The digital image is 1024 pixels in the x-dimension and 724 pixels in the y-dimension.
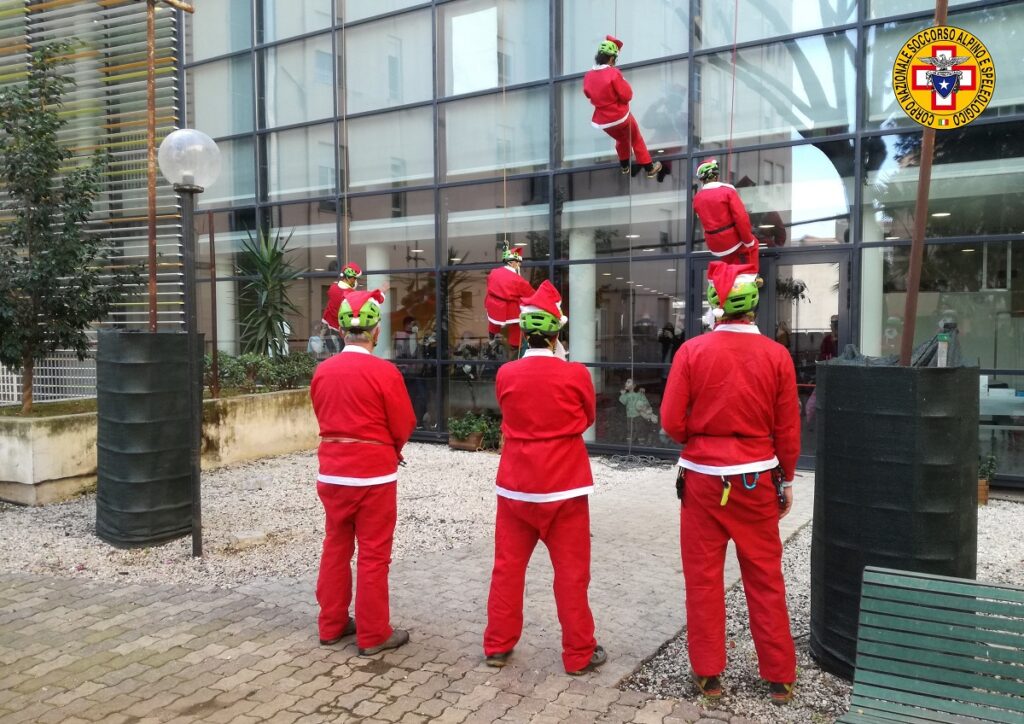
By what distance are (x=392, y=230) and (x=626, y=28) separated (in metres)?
4.44

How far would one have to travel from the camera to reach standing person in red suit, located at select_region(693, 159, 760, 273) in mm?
7152

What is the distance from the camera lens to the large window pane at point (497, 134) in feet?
35.1

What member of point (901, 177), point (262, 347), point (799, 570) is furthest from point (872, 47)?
point (262, 347)

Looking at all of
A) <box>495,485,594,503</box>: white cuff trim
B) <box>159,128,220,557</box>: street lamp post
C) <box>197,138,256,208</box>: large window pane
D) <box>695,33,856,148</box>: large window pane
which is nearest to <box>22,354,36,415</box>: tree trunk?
<box>159,128,220,557</box>: street lamp post

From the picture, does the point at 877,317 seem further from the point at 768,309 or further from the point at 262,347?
the point at 262,347

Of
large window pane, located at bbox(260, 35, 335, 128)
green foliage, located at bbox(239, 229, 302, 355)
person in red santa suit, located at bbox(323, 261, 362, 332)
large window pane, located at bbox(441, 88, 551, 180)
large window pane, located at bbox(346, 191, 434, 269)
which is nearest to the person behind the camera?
person in red santa suit, located at bbox(323, 261, 362, 332)

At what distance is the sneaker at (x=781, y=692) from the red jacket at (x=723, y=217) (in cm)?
474

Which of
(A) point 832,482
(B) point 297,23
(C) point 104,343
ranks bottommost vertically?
(A) point 832,482

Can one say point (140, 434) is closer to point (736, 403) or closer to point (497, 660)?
point (497, 660)

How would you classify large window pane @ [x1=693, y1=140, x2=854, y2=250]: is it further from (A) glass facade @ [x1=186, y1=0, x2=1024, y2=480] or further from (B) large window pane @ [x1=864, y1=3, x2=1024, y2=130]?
(B) large window pane @ [x1=864, y1=3, x2=1024, y2=130]

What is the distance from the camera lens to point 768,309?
9.05 metres

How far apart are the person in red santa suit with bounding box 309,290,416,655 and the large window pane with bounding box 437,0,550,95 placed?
7.61 metres

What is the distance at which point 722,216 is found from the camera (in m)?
7.27

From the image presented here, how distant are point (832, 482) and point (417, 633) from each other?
7.74 ft
